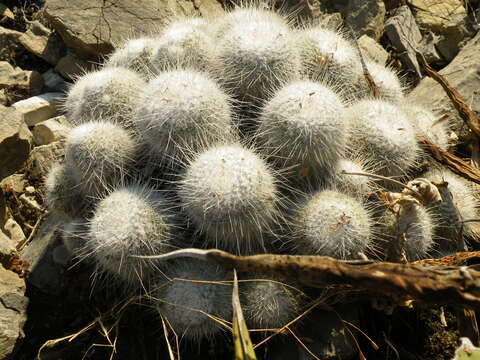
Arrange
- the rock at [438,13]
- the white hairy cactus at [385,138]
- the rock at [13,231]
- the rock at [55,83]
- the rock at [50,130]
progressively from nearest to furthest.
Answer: the white hairy cactus at [385,138] → the rock at [13,231] → the rock at [50,130] → the rock at [55,83] → the rock at [438,13]

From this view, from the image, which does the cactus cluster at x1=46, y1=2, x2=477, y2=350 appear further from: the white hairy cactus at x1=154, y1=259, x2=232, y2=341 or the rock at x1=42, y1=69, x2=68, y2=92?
the rock at x1=42, y1=69, x2=68, y2=92

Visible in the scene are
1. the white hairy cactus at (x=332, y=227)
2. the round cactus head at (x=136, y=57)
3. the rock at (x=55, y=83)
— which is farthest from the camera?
the rock at (x=55, y=83)

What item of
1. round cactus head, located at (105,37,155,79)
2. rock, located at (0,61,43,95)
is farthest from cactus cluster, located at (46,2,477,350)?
rock, located at (0,61,43,95)

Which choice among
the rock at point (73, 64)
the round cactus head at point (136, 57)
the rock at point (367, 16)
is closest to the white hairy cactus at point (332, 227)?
the round cactus head at point (136, 57)

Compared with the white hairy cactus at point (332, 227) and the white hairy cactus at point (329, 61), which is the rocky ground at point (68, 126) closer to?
the white hairy cactus at point (332, 227)

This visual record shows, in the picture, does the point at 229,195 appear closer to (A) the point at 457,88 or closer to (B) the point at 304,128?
(B) the point at 304,128

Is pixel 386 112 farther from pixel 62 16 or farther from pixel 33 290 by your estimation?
pixel 62 16

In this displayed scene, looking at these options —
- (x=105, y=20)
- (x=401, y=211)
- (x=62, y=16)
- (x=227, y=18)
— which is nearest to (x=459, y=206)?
(x=401, y=211)
